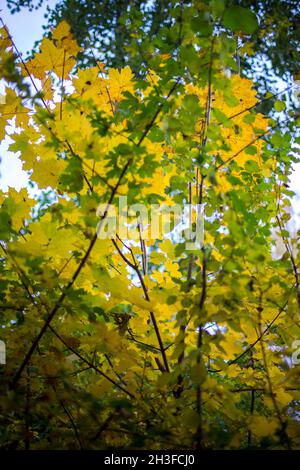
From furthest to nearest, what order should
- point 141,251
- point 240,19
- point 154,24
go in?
point 154,24 → point 141,251 → point 240,19

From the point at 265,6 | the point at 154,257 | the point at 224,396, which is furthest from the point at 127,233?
the point at 265,6

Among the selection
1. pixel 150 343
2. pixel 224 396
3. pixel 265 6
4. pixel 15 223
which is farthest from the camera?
pixel 265 6

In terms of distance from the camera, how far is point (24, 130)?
176 cm

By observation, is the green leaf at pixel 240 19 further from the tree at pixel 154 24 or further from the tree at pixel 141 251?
the tree at pixel 154 24

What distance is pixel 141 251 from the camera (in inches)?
73.8

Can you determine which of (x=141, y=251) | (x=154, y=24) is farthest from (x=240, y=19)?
(x=154, y=24)

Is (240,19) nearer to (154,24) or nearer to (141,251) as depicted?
(141,251)

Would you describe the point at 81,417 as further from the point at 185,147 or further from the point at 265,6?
the point at 265,6

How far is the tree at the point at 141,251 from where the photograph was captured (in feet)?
3.86

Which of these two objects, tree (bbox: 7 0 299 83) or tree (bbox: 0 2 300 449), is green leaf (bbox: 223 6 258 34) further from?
tree (bbox: 7 0 299 83)

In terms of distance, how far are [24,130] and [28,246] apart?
0.73 meters

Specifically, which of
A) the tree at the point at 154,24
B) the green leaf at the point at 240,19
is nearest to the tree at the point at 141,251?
the green leaf at the point at 240,19

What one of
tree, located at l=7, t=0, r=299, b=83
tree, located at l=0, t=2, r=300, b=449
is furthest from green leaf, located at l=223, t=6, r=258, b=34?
tree, located at l=7, t=0, r=299, b=83

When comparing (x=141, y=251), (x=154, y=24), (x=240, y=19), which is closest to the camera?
(x=240, y=19)
